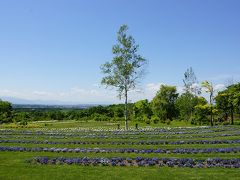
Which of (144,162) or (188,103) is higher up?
(188,103)

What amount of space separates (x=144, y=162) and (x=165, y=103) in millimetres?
66739

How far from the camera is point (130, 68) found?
52719 mm

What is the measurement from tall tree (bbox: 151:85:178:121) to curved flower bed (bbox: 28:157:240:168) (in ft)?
208

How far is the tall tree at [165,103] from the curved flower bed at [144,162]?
63487 mm

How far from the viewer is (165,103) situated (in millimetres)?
85375

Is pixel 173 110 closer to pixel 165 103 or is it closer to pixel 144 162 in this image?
pixel 165 103

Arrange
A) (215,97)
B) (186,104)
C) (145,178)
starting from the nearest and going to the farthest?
1. (145,178)
2. (215,97)
3. (186,104)

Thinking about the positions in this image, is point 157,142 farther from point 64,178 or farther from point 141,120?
point 141,120

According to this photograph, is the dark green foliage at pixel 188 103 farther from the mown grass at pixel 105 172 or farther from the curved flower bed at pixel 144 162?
the mown grass at pixel 105 172

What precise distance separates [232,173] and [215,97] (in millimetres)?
49854

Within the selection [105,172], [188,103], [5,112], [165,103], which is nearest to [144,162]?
[105,172]

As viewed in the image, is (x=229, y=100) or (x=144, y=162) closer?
(x=144, y=162)

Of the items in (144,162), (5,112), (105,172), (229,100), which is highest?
(229,100)

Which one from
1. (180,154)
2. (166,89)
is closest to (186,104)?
(166,89)
